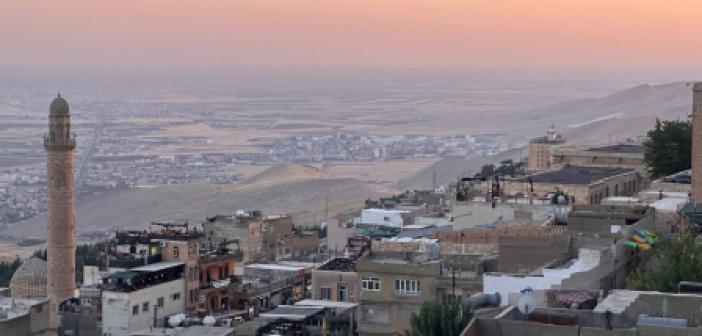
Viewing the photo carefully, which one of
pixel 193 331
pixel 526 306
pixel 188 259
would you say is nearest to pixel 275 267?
pixel 188 259

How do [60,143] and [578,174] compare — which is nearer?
[578,174]

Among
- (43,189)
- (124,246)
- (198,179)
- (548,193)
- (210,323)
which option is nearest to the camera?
(210,323)

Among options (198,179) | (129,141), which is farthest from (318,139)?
(198,179)

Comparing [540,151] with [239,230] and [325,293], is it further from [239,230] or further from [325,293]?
[325,293]

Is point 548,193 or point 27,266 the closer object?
point 548,193

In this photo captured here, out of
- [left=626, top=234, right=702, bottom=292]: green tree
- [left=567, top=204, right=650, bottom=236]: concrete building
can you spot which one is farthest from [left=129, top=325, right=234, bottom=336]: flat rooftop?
[left=567, top=204, right=650, bottom=236]: concrete building

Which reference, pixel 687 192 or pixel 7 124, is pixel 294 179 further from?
pixel 7 124

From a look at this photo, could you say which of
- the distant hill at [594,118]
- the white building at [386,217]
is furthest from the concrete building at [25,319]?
the distant hill at [594,118]
